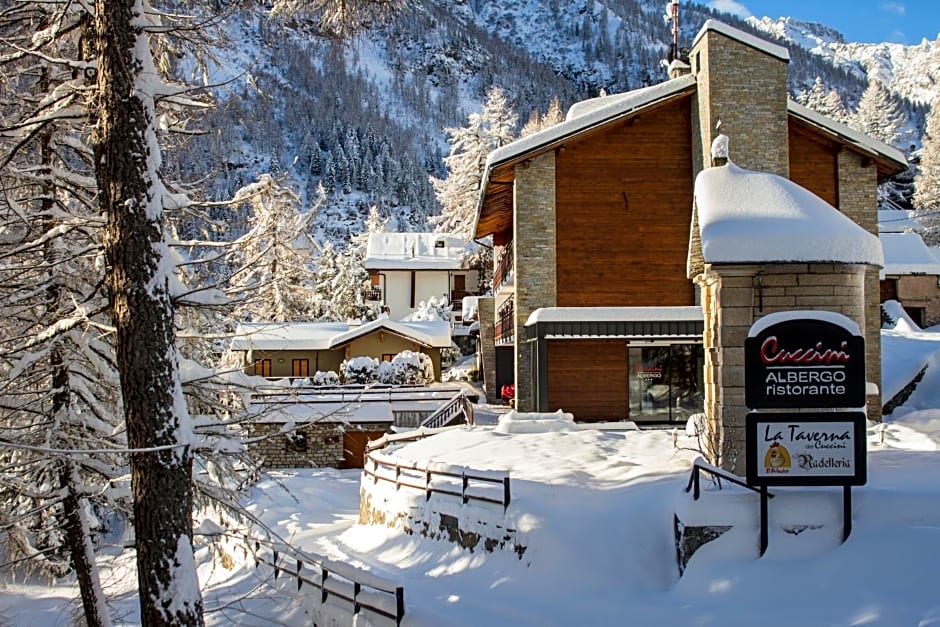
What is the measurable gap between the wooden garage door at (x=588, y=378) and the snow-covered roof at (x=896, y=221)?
42142mm

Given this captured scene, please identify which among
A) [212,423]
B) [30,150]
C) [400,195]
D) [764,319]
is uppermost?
[400,195]

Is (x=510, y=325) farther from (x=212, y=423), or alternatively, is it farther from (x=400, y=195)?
(x=400, y=195)

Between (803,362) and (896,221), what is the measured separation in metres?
56.7

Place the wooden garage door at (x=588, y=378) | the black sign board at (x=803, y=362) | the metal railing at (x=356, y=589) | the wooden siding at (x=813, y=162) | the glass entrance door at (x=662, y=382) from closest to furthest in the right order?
the black sign board at (x=803, y=362), the metal railing at (x=356, y=589), the wooden siding at (x=813, y=162), the wooden garage door at (x=588, y=378), the glass entrance door at (x=662, y=382)

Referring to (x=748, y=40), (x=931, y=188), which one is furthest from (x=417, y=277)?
(x=748, y=40)

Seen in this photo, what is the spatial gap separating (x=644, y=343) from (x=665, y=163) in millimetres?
5439

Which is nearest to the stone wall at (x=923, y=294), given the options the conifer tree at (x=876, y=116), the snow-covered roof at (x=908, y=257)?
the snow-covered roof at (x=908, y=257)

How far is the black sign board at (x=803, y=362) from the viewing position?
1011cm

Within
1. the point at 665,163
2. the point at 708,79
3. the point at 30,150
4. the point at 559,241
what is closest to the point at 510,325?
the point at 559,241

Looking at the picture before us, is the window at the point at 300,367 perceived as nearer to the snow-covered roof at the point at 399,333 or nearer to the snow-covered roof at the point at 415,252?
the snow-covered roof at the point at 399,333

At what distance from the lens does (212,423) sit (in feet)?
24.7

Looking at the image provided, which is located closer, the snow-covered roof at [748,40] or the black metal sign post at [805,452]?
the black metal sign post at [805,452]

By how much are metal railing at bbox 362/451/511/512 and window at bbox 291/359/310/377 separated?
26.4 meters

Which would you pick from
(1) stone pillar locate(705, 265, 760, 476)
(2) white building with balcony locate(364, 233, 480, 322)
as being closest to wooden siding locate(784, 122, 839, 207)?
(1) stone pillar locate(705, 265, 760, 476)
